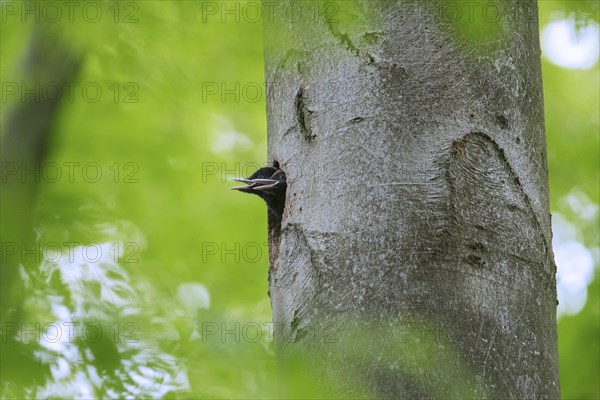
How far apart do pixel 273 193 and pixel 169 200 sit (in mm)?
1995

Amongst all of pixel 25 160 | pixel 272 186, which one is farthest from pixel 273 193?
pixel 25 160

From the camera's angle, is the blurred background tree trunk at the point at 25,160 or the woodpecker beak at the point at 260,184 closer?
the blurred background tree trunk at the point at 25,160

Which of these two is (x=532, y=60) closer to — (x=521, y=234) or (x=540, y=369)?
(x=521, y=234)

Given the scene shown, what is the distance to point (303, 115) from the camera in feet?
6.25

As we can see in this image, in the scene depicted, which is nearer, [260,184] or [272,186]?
[272,186]

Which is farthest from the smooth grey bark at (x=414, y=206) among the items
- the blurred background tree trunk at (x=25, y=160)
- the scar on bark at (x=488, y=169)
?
the blurred background tree trunk at (x=25, y=160)

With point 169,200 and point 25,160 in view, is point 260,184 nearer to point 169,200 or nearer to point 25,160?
point 25,160

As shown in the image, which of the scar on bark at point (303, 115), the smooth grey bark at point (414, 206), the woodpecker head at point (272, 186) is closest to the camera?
the smooth grey bark at point (414, 206)

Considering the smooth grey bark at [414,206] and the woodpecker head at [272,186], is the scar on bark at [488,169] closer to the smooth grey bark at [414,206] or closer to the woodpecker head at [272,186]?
the smooth grey bark at [414,206]

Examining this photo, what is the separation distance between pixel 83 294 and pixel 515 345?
131 cm

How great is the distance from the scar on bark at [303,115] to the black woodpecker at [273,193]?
17 centimetres

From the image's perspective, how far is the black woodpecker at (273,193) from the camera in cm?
205

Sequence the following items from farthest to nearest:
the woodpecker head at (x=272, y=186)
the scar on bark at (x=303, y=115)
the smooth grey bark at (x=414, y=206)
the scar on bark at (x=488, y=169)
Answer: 1. the woodpecker head at (x=272, y=186)
2. the scar on bark at (x=303, y=115)
3. the scar on bark at (x=488, y=169)
4. the smooth grey bark at (x=414, y=206)

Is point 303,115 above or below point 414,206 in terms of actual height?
above
